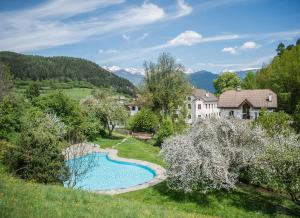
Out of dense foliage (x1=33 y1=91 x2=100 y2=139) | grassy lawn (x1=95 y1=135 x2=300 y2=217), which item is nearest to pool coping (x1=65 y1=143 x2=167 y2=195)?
grassy lawn (x1=95 y1=135 x2=300 y2=217)

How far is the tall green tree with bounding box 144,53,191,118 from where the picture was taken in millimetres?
56656

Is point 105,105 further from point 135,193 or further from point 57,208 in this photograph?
point 57,208

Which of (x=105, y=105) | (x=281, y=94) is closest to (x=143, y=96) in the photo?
(x=105, y=105)

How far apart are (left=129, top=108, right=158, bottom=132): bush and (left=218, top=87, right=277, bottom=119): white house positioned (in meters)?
12.0

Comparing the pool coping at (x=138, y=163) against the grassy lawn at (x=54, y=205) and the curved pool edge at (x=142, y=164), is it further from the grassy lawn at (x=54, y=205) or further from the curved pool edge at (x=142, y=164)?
the grassy lawn at (x=54, y=205)

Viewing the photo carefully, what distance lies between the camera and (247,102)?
5272 cm

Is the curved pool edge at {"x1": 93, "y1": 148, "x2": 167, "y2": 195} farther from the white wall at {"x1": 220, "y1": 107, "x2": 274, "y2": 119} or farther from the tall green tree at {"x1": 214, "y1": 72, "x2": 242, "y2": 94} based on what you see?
A: the tall green tree at {"x1": 214, "y1": 72, "x2": 242, "y2": 94}

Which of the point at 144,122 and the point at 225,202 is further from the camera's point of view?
the point at 144,122

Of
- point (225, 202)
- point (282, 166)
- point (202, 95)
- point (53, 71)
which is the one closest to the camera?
point (282, 166)

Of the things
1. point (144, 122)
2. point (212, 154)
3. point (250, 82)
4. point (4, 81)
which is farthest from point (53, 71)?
point (212, 154)

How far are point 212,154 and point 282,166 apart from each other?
13.6ft

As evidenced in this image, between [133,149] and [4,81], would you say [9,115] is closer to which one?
[133,149]

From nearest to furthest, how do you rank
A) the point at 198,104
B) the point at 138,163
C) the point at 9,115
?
1. the point at 9,115
2. the point at 138,163
3. the point at 198,104

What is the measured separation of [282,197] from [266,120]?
31.9 feet
